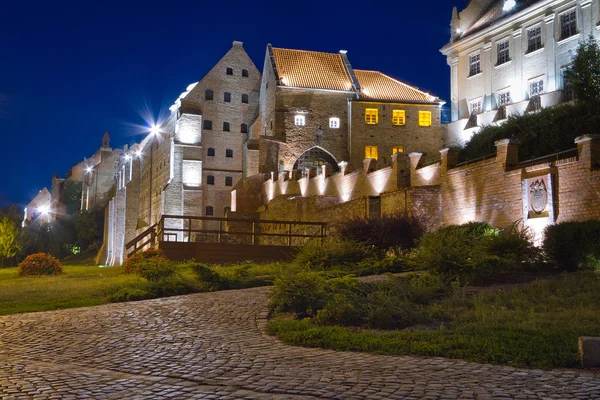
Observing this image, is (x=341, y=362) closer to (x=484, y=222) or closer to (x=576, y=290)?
(x=576, y=290)

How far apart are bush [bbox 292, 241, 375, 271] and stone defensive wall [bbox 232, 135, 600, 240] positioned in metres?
4.50

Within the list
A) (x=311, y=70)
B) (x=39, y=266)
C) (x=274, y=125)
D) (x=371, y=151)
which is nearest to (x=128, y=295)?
(x=39, y=266)

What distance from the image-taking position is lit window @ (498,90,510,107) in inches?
1610

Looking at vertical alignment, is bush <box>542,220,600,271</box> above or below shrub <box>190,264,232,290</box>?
above

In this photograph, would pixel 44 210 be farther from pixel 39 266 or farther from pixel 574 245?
pixel 574 245

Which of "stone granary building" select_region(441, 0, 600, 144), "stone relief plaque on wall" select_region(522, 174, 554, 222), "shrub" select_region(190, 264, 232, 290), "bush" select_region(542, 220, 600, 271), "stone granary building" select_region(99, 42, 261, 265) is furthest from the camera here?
"stone granary building" select_region(99, 42, 261, 265)

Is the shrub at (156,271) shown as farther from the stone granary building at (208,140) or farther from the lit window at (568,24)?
the stone granary building at (208,140)

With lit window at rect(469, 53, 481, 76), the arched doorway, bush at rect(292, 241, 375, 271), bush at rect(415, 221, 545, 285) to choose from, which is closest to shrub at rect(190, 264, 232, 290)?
bush at rect(292, 241, 375, 271)

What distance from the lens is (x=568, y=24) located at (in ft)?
119

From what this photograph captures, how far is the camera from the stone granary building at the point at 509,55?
119ft

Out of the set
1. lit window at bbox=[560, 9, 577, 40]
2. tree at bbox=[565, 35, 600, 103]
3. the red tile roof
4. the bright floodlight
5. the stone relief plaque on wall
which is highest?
the red tile roof

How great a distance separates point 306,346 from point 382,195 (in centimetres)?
1803

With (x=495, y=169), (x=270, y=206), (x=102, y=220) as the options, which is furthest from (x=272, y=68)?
(x=102, y=220)

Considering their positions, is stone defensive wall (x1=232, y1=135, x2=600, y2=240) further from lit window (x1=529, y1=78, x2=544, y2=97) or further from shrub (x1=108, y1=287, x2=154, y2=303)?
lit window (x1=529, y1=78, x2=544, y2=97)
